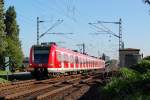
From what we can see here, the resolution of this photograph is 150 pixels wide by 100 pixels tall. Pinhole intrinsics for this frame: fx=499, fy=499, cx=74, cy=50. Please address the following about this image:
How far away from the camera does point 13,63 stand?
Answer: 86.8m

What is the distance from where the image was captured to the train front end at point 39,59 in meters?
41.6

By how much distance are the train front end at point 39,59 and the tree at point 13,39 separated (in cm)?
4440

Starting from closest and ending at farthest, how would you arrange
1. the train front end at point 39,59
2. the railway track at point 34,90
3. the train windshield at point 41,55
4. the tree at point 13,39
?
the railway track at point 34,90 < the train front end at point 39,59 < the train windshield at point 41,55 < the tree at point 13,39

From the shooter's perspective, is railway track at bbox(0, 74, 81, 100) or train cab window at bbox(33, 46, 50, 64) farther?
train cab window at bbox(33, 46, 50, 64)

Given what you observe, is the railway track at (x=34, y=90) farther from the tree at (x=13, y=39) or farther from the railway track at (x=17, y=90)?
the tree at (x=13, y=39)

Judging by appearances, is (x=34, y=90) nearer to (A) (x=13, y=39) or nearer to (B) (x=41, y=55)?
(B) (x=41, y=55)

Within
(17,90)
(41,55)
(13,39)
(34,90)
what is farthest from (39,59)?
(13,39)

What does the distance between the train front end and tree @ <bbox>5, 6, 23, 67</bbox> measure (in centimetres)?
4440

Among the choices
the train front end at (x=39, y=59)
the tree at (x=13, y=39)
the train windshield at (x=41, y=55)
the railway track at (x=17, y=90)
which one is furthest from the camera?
the tree at (x=13, y=39)

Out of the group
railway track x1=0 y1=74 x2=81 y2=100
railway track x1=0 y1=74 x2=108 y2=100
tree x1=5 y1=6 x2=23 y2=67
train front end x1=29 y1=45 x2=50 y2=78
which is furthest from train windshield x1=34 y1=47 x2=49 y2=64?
tree x1=5 y1=6 x2=23 y2=67

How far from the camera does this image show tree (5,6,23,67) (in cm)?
8725

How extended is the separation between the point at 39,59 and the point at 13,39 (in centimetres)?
5165

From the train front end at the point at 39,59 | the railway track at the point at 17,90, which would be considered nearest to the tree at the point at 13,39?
the train front end at the point at 39,59

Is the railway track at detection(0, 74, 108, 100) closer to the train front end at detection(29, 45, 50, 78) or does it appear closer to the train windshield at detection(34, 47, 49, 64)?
the train front end at detection(29, 45, 50, 78)
